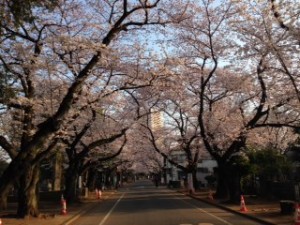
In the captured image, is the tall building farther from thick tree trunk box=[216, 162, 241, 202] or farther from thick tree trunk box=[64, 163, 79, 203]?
thick tree trunk box=[216, 162, 241, 202]

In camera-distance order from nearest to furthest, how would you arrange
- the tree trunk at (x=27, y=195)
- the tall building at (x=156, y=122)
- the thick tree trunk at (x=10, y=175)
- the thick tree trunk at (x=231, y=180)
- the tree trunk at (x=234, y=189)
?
the thick tree trunk at (x=10, y=175), the tree trunk at (x=27, y=195), the tree trunk at (x=234, y=189), the thick tree trunk at (x=231, y=180), the tall building at (x=156, y=122)

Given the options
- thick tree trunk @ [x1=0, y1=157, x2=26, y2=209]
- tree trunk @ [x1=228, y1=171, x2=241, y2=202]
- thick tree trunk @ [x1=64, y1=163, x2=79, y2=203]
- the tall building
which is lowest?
thick tree trunk @ [x1=0, y1=157, x2=26, y2=209]

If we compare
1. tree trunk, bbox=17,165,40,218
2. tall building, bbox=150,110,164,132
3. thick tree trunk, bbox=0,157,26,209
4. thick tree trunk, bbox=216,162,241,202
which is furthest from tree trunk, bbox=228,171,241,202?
thick tree trunk, bbox=0,157,26,209

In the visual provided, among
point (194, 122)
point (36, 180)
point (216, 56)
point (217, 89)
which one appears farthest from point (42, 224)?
point (194, 122)

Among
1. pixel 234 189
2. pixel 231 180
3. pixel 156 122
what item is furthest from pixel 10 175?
pixel 156 122

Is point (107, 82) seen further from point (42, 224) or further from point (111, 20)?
point (42, 224)

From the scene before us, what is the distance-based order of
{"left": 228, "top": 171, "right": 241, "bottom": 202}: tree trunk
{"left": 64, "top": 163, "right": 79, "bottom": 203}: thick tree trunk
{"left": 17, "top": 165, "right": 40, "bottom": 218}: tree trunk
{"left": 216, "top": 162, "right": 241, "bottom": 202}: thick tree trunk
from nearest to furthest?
{"left": 17, "top": 165, "right": 40, "bottom": 218}: tree trunk
{"left": 228, "top": 171, "right": 241, "bottom": 202}: tree trunk
{"left": 216, "top": 162, "right": 241, "bottom": 202}: thick tree trunk
{"left": 64, "top": 163, "right": 79, "bottom": 203}: thick tree trunk

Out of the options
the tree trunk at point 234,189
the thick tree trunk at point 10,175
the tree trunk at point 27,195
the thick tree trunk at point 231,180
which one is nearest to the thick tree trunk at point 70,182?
the thick tree trunk at point 231,180

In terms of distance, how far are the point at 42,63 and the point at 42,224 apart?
7125 mm

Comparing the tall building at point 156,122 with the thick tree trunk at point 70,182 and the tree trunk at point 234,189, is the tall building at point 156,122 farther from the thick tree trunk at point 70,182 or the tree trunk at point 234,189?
the tree trunk at point 234,189

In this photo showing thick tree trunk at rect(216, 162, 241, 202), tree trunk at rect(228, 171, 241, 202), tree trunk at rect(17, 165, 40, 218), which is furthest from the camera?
thick tree trunk at rect(216, 162, 241, 202)

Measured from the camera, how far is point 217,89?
41.0m

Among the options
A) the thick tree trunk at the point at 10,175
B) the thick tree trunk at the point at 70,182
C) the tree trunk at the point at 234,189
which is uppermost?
the thick tree trunk at the point at 70,182

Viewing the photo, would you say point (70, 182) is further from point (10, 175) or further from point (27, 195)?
point (10, 175)
